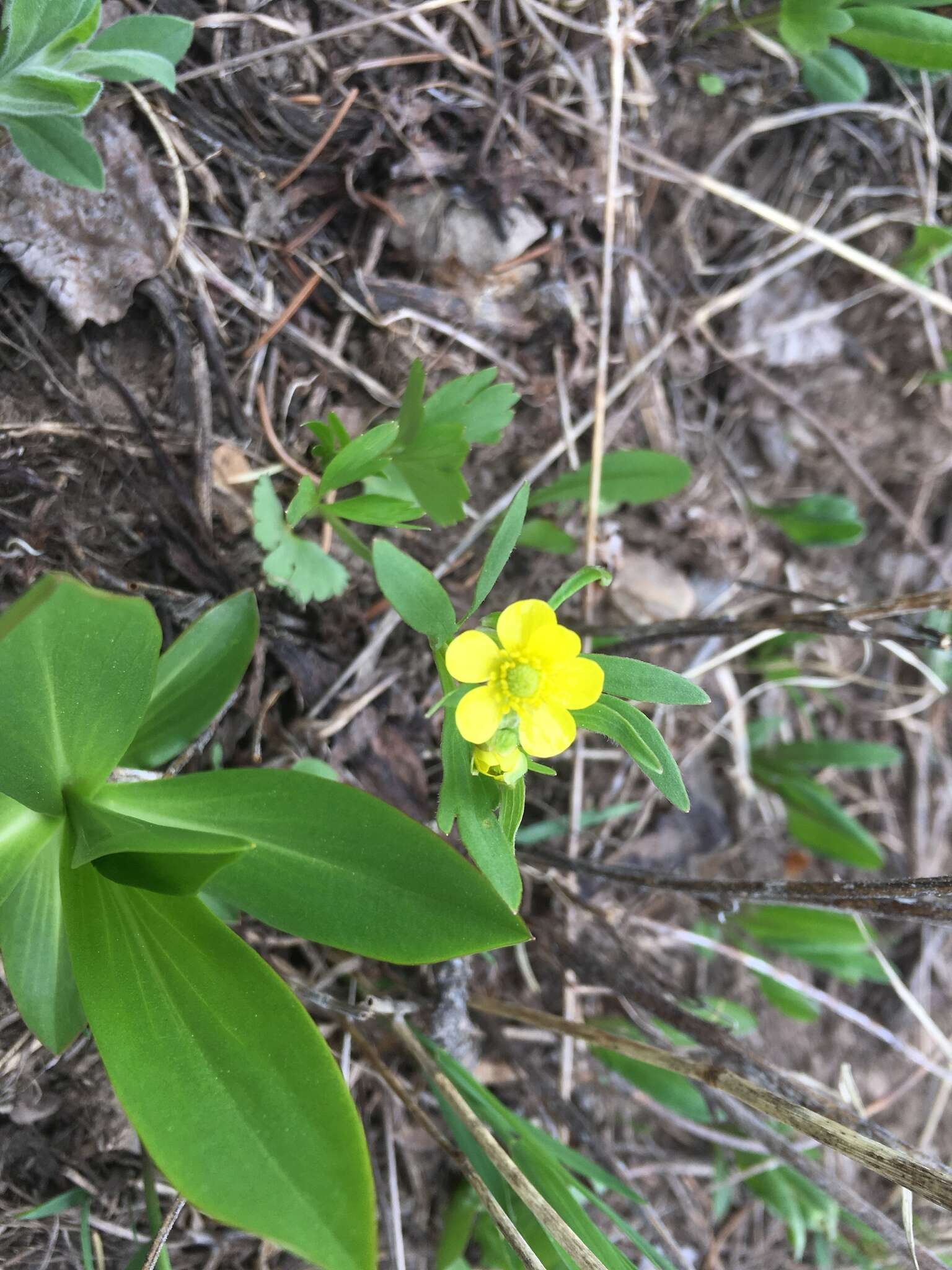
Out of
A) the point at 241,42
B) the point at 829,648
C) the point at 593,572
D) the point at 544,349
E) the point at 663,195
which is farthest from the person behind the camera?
the point at 829,648

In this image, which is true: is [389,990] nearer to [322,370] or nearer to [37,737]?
[37,737]

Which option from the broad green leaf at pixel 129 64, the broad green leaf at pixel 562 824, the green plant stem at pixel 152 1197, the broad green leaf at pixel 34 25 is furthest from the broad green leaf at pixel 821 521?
the green plant stem at pixel 152 1197

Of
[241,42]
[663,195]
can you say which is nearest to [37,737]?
[241,42]

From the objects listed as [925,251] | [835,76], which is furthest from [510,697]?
[925,251]

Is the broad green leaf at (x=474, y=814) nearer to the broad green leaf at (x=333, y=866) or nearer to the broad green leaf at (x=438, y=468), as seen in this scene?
the broad green leaf at (x=333, y=866)

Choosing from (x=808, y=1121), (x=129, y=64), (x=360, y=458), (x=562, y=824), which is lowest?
(x=562, y=824)

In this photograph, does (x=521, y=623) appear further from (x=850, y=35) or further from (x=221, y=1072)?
(x=850, y=35)
